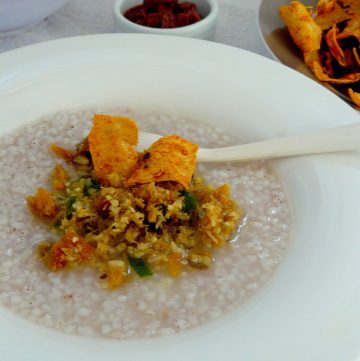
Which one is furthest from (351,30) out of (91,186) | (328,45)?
(91,186)

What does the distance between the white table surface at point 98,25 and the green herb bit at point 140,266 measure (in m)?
0.86

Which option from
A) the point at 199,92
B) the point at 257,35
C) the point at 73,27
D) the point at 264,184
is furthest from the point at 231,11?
the point at 264,184

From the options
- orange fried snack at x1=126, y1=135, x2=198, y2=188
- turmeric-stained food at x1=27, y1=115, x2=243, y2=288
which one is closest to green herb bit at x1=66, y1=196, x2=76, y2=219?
turmeric-stained food at x1=27, y1=115, x2=243, y2=288

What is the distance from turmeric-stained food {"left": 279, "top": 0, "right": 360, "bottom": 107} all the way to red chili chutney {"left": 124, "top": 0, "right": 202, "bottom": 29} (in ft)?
0.83

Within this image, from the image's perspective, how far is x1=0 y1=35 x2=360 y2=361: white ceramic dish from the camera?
898 millimetres

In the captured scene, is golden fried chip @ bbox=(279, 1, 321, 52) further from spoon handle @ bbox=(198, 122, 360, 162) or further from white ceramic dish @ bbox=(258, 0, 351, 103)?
spoon handle @ bbox=(198, 122, 360, 162)

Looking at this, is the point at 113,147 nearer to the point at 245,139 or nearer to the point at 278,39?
the point at 245,139

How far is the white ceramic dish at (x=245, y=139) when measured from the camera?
0.90 m

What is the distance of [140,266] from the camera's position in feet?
3.56

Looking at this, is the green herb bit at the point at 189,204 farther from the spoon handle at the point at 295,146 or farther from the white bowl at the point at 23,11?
the white bowl at the point at 23,11

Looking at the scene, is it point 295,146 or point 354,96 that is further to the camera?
point 354,96

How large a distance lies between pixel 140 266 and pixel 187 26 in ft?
2.57

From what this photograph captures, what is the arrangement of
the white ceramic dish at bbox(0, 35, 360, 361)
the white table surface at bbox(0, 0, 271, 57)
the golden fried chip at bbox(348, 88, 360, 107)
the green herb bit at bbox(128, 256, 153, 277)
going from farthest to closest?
1. the white table surface at bbox(0, 0, 271, 57)
2. the golden fried chip at bbox(348, 88, 360, 107)
3. the green herb bit at bbox(128, 256, 153, 277)
4. the white ceramic dish at bbox(0, 35, 360, 361)

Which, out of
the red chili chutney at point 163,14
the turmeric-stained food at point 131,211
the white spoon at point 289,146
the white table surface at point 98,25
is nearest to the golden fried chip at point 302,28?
the white table surface at point 98,25
